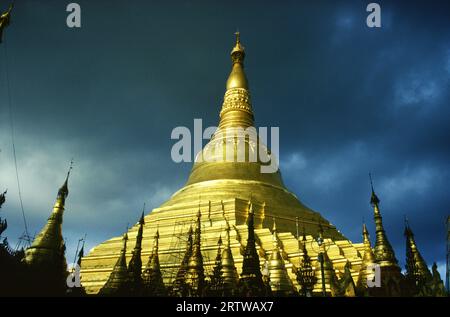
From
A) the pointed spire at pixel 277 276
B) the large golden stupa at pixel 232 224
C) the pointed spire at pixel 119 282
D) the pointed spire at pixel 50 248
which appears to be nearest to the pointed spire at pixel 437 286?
the large golden stupa at pixel 232 224

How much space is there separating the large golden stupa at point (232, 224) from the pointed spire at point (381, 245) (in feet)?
10.6

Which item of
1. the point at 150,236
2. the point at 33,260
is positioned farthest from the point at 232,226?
the point at 33,260

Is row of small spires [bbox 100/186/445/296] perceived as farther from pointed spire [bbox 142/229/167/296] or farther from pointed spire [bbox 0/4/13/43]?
pointed spire [bbox 0/4/13/43]

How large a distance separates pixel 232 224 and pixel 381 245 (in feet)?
39.0

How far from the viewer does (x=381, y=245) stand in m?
14.6

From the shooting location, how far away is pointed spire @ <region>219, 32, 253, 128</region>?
38.3 metres

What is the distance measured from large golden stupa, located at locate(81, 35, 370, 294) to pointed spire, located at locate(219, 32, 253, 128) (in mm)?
175

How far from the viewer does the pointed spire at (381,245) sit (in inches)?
557

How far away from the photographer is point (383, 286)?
44.3ft

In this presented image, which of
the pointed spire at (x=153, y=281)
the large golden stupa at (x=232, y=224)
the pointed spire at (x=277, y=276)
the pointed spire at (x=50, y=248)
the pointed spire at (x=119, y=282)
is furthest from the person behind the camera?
the large golden stupa at (x=232, y=224)

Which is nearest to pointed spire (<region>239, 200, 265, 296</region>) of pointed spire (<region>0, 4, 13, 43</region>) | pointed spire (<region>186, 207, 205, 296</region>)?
pointed spire (<region>186, 207, 205, 296</region>)

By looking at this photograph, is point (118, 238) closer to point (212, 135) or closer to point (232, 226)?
point (232, 226)

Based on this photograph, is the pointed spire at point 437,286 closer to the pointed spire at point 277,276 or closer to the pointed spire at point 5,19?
the pointed spire at point 277,276
